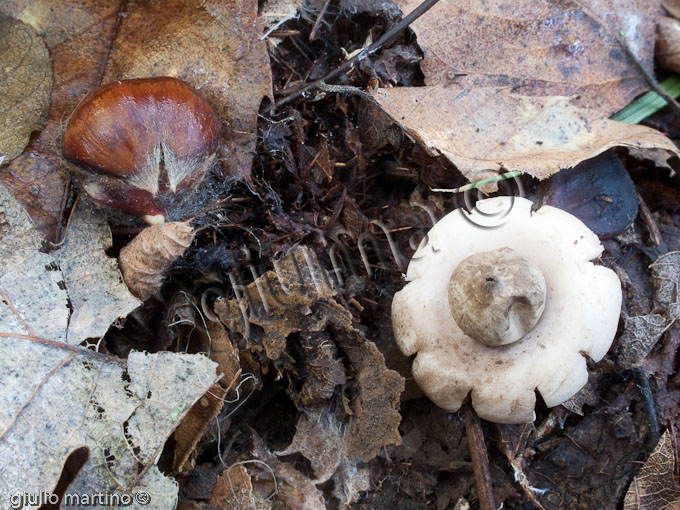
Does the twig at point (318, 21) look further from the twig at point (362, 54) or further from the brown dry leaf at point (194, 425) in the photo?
the brown dry leaf at point (194, 425)

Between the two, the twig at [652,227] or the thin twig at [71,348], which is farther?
the twig at [652,227]

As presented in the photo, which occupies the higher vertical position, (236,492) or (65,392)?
(65,392)

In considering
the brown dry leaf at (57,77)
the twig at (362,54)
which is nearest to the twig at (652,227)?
the twig at (362,54)

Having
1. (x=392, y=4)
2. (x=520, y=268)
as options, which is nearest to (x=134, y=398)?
(x=520, y=268)

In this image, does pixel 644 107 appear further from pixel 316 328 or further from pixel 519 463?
pixel 316 328

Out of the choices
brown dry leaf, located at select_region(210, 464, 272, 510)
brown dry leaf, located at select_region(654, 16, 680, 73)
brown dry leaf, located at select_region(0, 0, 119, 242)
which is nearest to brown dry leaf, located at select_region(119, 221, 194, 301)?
brown dry leaf, located at select_region(0, 0, 119, 242)

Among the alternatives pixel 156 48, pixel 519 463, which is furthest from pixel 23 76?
pixel 519 463
